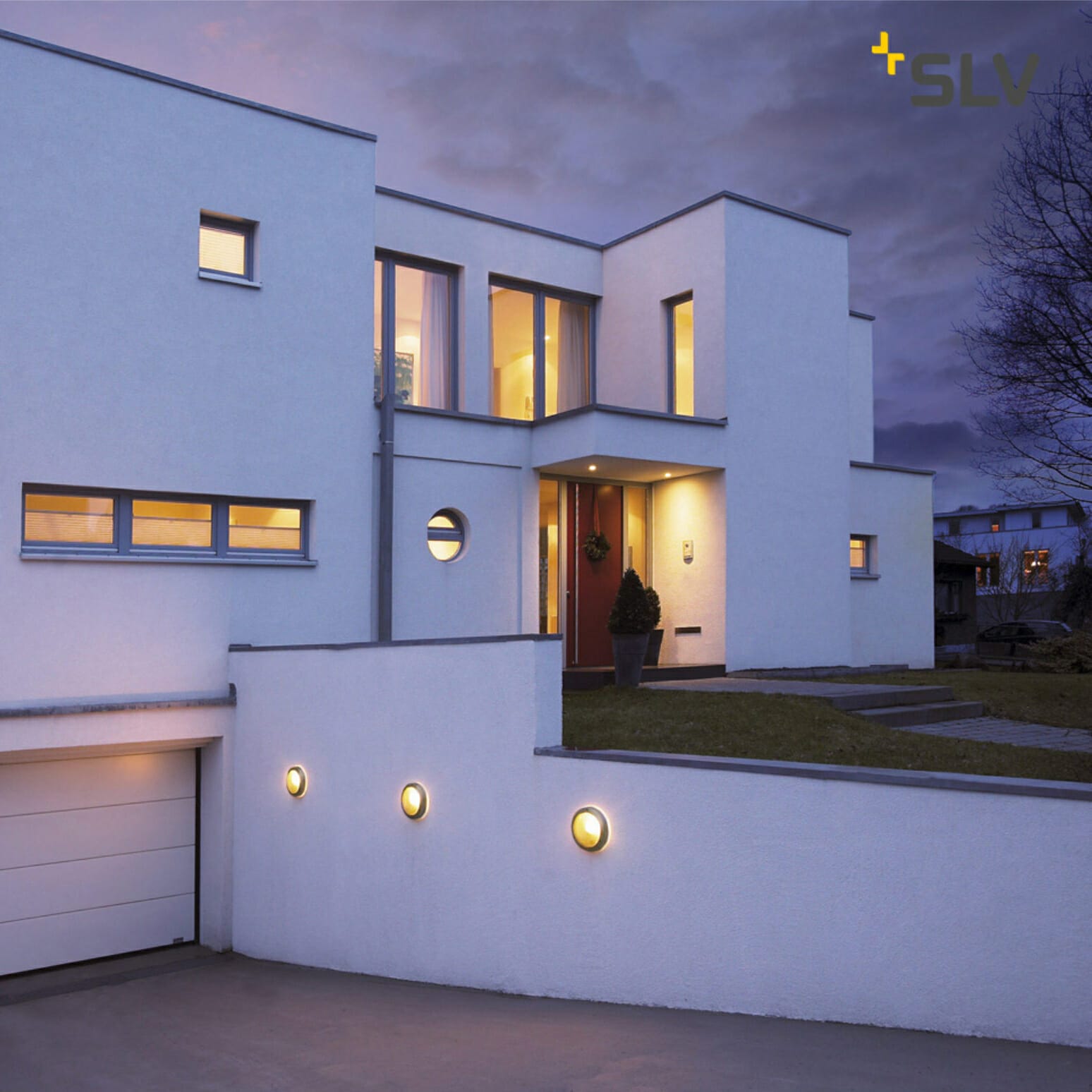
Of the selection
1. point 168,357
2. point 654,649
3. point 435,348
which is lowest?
point 654,649

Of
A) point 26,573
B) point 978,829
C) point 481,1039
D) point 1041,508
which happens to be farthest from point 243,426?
point 1041,508

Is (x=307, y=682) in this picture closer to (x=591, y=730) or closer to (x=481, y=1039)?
(x=591, y=730)

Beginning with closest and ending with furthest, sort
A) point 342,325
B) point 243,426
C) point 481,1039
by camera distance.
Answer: point 481,1039 → point 243,426 → point 342,325

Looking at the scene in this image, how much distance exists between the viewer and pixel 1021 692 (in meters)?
12.1

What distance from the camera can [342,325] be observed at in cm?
1048

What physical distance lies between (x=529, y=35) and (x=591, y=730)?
9.99 m

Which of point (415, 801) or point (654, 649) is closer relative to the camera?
point (415, 801)

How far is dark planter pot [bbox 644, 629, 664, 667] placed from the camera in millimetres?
12836

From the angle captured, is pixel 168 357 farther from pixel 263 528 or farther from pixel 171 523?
pixel 263 528

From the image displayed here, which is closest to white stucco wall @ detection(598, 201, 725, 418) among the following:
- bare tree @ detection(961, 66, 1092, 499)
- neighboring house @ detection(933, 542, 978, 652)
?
bare tree @ detection(961, 66, 1092, 499)

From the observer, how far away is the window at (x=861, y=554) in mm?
15227

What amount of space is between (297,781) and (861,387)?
13683 mm

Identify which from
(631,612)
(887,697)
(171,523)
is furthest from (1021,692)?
(171,523)

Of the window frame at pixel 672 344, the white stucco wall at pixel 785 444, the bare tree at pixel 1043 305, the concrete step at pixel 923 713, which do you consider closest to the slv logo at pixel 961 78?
the bare tree at pixel 1043 305
